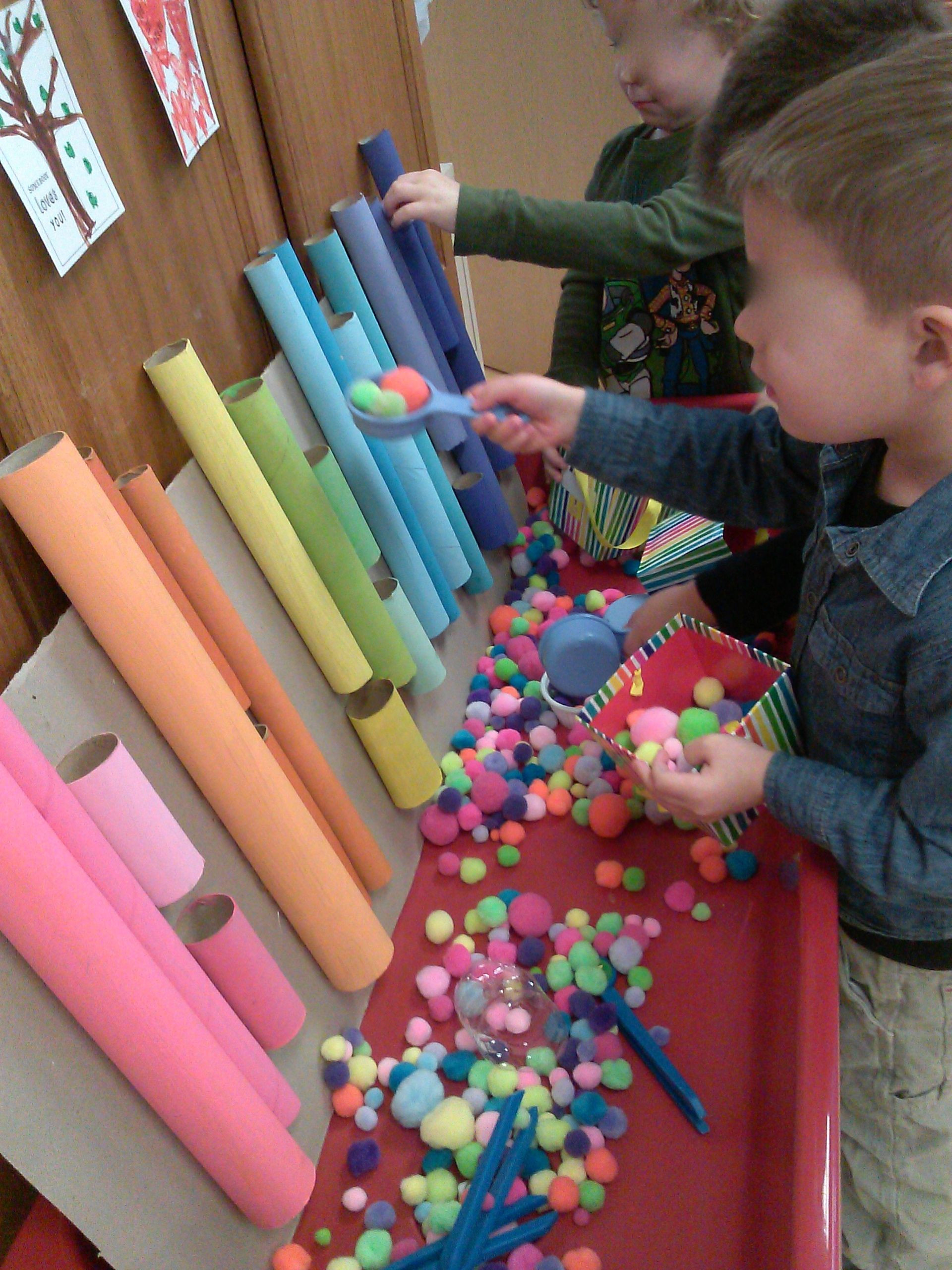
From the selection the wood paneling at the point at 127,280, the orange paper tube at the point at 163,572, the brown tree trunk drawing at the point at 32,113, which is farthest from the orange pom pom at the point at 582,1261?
the brown tree trunk drawing at the point at 32,113

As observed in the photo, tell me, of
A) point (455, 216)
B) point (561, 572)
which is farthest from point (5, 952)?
point (561, 572)

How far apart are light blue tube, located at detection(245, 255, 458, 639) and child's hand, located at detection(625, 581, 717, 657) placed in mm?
276

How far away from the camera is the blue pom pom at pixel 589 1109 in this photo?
794 mm

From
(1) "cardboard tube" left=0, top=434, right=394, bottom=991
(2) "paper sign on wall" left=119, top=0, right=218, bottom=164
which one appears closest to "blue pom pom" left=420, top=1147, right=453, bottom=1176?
(1) "cardboard tube" left=0, top=434, right=394, bottom=991

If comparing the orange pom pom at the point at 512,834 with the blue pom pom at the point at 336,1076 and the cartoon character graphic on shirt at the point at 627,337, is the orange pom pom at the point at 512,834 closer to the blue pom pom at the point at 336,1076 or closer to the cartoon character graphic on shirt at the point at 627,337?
the blue pom pom at the point at 336,1076

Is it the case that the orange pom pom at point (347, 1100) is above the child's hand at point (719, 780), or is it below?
below

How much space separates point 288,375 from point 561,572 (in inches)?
24.2

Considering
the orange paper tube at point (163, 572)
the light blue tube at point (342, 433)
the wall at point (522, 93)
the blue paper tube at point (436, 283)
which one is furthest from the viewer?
the wall at point (522, 93)

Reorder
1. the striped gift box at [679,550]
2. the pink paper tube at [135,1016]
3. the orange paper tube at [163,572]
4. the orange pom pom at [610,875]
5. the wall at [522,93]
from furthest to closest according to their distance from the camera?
the wall at [522,93], the striped gift box at [679,550], the orange pom pom at [610,875], the orange paper tube at [163,572], the pink paper tube at [135,1016]

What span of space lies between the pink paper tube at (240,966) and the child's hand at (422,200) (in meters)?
0.77

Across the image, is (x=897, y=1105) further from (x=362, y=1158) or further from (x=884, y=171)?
(x=884, y=171)

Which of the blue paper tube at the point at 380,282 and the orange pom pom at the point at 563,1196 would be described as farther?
the blue paper tube at the point at 380,282

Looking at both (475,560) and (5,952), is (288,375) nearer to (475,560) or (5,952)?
(475,560)

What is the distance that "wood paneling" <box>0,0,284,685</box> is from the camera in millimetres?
607
